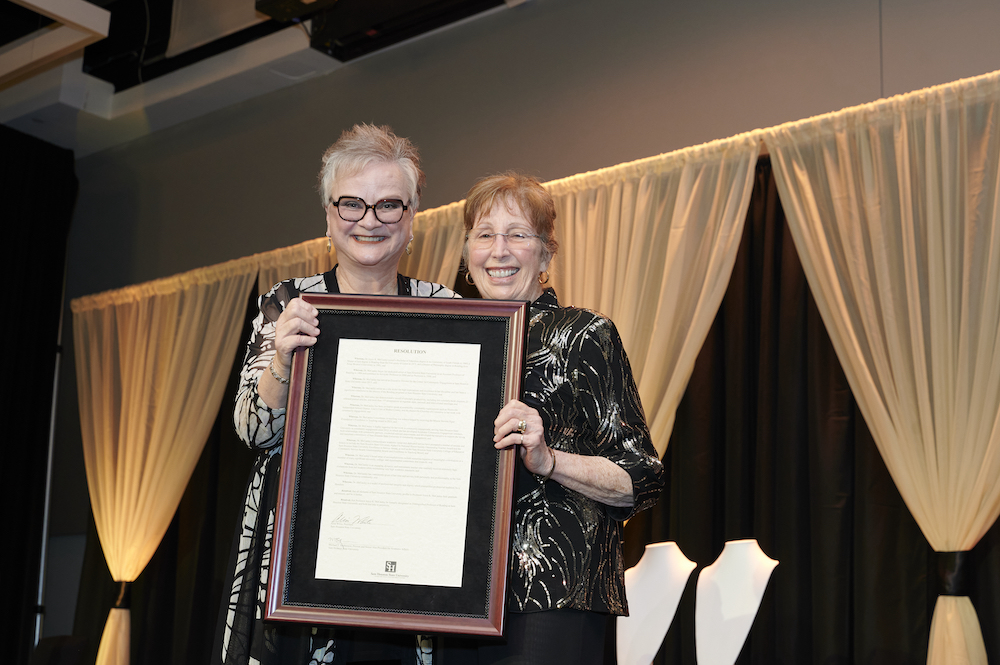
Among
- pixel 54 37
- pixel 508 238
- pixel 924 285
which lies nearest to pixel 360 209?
pixel 508 238

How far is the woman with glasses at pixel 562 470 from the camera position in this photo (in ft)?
5.26

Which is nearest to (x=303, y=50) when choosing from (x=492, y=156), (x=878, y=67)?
(x=492, y=156)

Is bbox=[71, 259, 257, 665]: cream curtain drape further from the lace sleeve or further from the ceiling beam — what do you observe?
the lace sleeve

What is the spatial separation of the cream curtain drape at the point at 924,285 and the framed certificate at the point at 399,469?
207cm

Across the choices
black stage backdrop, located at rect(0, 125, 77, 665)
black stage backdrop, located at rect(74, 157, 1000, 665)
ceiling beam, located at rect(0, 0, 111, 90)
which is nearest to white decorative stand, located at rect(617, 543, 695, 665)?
black stage backdrop, located at rect(74, 157, 1000, 665)

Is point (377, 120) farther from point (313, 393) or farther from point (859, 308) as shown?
point (313, 393)

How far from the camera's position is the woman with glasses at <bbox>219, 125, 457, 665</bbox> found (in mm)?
1695

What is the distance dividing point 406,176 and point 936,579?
234 cm

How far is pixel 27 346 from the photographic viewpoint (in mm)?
6707

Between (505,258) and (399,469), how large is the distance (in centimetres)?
52

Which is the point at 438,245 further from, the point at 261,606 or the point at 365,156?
the point at 261,606

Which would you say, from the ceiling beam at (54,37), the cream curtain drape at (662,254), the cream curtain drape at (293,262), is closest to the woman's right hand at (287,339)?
the cream curtain drape at (662,254)

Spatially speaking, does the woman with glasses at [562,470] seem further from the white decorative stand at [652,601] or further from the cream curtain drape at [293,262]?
the cream curtain drape at [293,262]

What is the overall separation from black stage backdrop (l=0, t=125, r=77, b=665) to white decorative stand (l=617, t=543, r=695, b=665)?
198 inches
